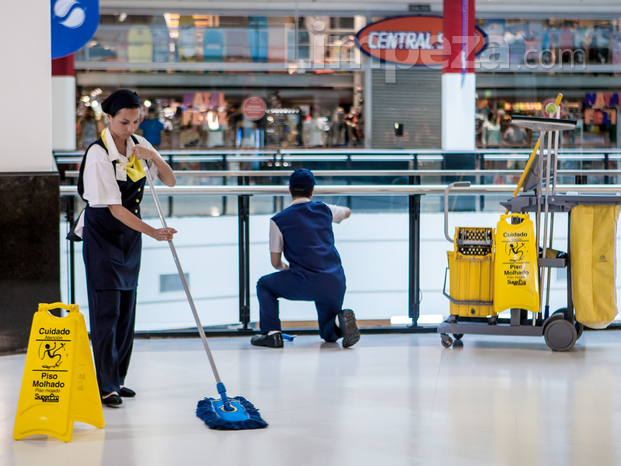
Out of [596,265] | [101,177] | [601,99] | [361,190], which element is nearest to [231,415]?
[101,177]

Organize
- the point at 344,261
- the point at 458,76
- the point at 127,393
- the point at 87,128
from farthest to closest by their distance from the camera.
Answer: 1. the point at 87,128
2. the point at 458,76
3. the point at 344,261
4. the point at 127,393

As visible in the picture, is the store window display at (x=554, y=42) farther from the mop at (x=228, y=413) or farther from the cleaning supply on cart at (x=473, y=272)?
the mop at (x=228, y=413)

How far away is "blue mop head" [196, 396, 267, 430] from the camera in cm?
301

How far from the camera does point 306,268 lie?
4.45 m

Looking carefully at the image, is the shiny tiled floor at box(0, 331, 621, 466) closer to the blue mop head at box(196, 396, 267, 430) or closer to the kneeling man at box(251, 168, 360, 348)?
the blue mop head at box(196, 396, 267, 430)

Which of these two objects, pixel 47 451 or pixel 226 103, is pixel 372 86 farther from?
pixel 47 451

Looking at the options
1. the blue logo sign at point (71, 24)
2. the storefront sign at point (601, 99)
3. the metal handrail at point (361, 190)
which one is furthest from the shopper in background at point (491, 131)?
the blue logo sign at point (71, 24)

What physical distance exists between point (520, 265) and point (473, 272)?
307mm

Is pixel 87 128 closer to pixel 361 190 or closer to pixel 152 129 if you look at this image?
pixel 152 129

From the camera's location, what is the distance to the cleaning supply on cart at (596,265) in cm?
424

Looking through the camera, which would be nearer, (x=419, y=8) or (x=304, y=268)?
(x=304, y=268)

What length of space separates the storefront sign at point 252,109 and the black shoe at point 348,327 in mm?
13288

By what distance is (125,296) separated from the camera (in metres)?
3.42

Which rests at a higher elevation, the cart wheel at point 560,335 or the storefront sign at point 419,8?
the storefront sign at point 419,8
